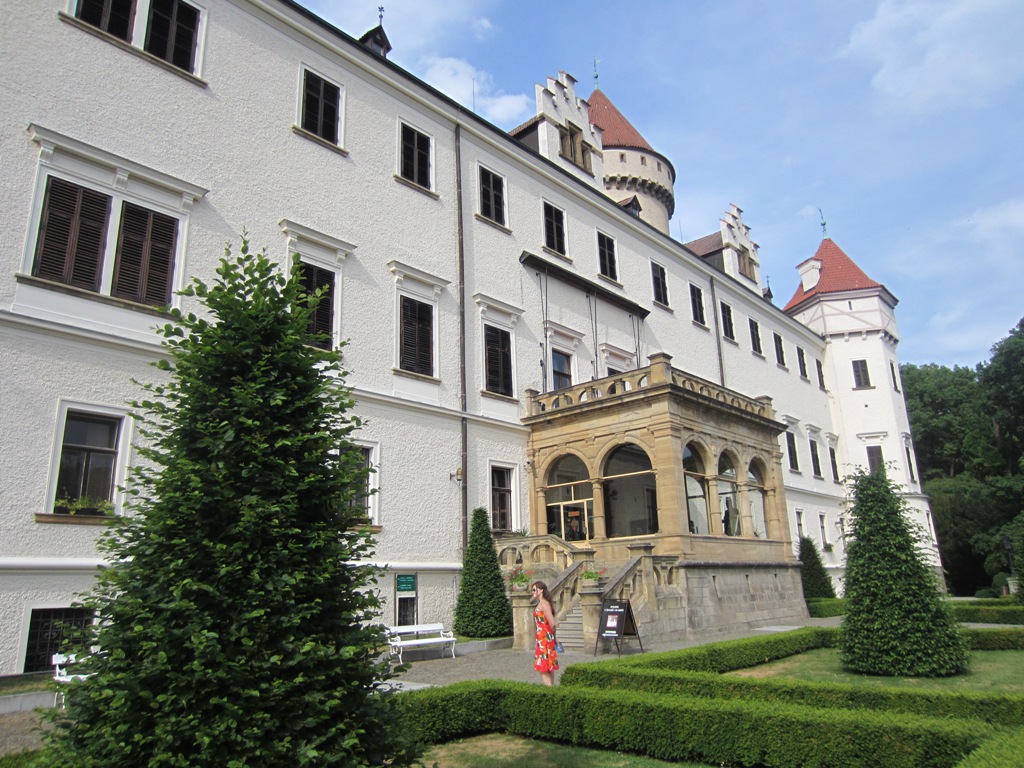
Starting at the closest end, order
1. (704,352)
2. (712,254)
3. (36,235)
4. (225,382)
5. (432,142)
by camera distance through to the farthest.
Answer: (225,382) → (36,235) → (432,142) → (704,352) → (712,254)

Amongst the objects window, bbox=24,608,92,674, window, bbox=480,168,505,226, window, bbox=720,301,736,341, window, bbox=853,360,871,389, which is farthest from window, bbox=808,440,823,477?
window, bbox=24,608,92,674

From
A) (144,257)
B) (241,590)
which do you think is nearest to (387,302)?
(144,257)

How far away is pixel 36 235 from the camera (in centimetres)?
1276

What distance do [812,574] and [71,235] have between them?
91.9 feet

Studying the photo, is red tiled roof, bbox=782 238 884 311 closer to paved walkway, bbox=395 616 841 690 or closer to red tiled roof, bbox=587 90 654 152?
red tiled roof, bbox=587 90 654 152

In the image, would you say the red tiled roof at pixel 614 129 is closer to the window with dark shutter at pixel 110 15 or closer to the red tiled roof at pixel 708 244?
the red tiled roof at pixel 708 244

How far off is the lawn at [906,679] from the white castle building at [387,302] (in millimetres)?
3091

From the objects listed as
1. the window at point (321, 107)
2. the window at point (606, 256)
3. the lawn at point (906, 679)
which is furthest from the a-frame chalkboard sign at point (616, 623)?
the window at point (606, 256)

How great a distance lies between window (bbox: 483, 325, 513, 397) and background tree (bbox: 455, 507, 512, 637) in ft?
15.1

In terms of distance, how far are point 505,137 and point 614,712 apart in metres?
19.2

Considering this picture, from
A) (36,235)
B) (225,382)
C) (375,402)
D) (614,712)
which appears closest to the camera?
(225,382)

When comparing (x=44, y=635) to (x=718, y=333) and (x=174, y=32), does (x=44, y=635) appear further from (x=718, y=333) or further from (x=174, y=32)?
(x=718, y=333)

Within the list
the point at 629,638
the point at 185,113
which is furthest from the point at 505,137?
the point at 629,638

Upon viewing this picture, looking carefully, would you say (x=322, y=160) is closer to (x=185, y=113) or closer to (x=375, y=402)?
(x=185, y=113)
